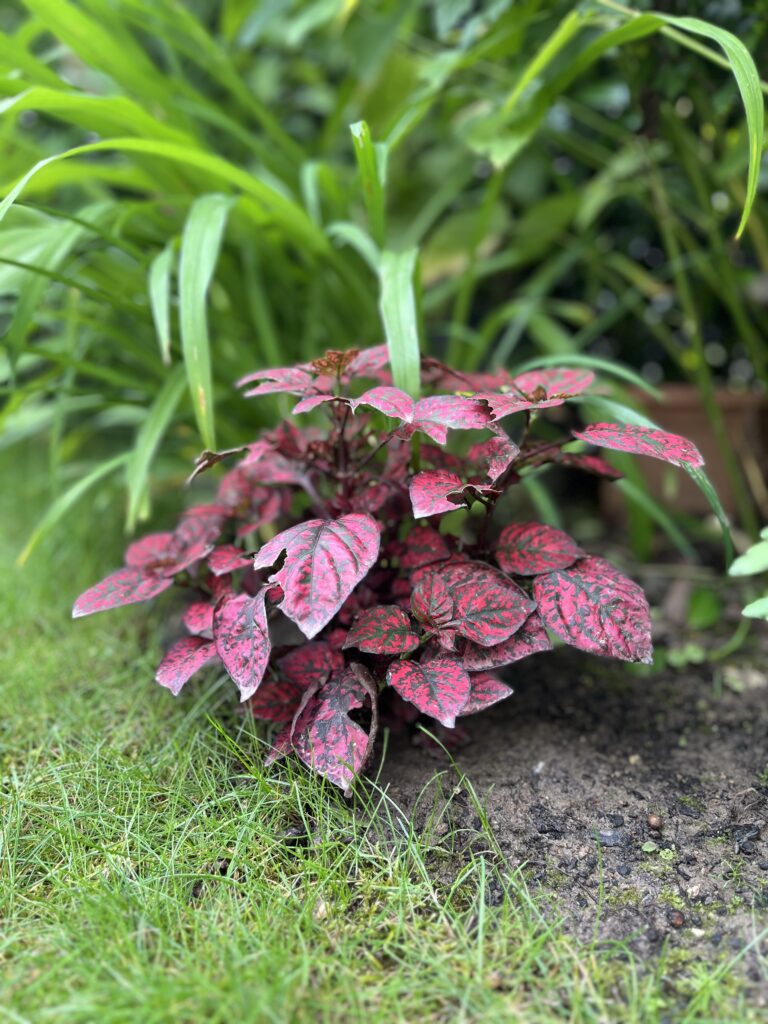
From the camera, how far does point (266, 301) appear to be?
167cm

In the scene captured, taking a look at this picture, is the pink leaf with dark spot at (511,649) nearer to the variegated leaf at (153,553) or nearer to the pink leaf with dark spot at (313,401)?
the pink leaf with dark spot at (313,401)

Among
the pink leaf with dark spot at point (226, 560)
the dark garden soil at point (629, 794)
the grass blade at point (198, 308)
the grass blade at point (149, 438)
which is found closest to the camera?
the dark garden soil at point (629, 794)

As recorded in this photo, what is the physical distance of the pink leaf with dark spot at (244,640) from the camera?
0.92 metres

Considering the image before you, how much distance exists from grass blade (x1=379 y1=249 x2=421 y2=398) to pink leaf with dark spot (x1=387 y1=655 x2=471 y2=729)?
38cm

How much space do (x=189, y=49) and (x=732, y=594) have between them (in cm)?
152

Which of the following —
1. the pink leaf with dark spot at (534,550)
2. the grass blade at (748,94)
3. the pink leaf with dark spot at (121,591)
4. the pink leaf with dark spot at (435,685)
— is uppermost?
the grass blade at (748,94)

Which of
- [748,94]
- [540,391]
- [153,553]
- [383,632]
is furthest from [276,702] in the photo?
[748,94]

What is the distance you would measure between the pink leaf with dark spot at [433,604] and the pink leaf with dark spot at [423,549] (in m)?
0.07

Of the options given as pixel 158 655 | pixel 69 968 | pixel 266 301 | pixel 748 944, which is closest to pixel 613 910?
pixel 748 944

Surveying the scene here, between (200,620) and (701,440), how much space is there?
4.76 feet

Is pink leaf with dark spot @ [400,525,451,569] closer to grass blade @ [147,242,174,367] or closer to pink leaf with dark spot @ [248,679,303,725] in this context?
pink leaf with dark spot @ [248,679,303,725]

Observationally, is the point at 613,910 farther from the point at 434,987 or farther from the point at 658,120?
the point at 658,120

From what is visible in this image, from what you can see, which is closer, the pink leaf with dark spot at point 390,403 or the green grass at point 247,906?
the green grass at point 247,906

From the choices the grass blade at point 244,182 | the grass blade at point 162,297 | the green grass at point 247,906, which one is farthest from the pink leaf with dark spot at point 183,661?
the grass blade at point 244,182
